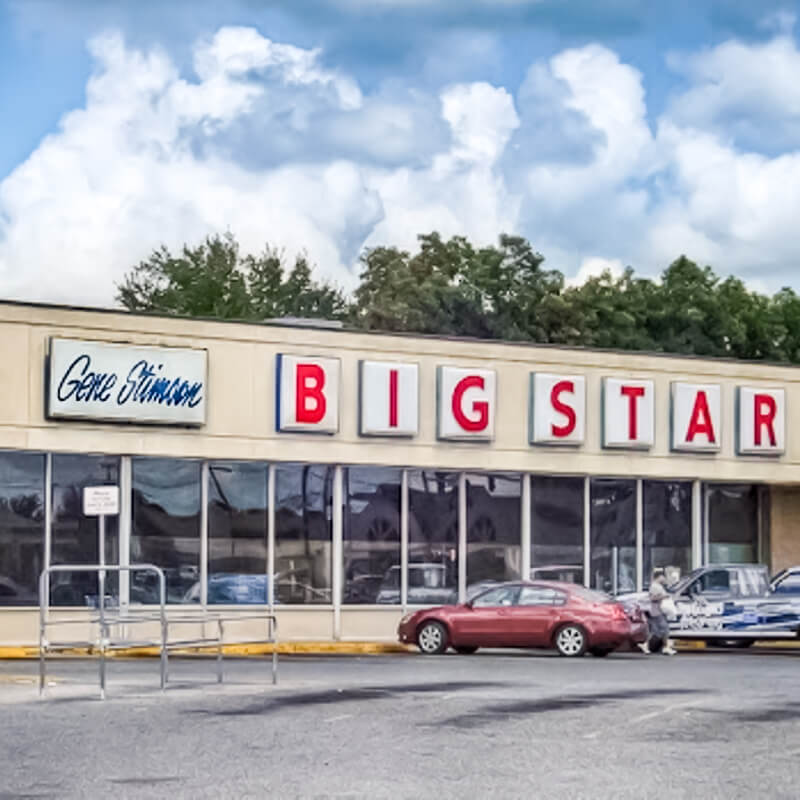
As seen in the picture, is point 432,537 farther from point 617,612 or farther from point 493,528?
point 617,612

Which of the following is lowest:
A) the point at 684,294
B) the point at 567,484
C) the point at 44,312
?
the point at 567,484

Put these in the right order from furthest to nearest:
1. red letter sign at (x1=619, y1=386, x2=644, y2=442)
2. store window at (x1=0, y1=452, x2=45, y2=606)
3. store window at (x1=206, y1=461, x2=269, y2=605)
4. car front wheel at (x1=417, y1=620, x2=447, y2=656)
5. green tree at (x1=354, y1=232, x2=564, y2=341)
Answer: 1. green tree at (x1=354, y1=232, x2=564, y2=341)
2. red letter sign at (x1=619, y1=386, x2=644, y2=442)
3. store window at (x1=206, y1=461, x2=269, y2=605)
4. store window at (x1=0, y1=452, x2=45, y2=606)
5. car front wheel at (x1=417, y1=620, x2=447, y2=656)

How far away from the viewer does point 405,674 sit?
1066 inches

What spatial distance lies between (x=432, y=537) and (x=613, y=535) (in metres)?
4.38

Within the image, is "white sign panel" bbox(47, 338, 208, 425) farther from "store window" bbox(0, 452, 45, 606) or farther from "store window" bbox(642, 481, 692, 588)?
"store window" bbox(642, 481, 692, 588)

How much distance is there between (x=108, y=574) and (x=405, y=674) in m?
10.3

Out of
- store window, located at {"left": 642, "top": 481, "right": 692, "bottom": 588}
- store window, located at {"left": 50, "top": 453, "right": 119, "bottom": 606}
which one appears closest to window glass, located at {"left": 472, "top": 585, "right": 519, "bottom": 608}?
store window, located at {"left": 50, "top": 453, "right": 119, "bottom": 606}

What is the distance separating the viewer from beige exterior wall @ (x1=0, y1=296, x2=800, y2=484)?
34.9m

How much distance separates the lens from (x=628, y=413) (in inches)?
1640

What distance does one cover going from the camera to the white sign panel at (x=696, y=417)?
42344 mm

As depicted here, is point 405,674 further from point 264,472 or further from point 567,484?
point 567,484

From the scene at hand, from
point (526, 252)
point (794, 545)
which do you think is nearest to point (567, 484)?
point (794, 545)

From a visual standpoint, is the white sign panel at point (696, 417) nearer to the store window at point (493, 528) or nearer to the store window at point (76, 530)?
the store window at point (493, 528)

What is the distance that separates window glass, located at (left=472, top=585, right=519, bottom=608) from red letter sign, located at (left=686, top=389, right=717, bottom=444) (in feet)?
31.3
